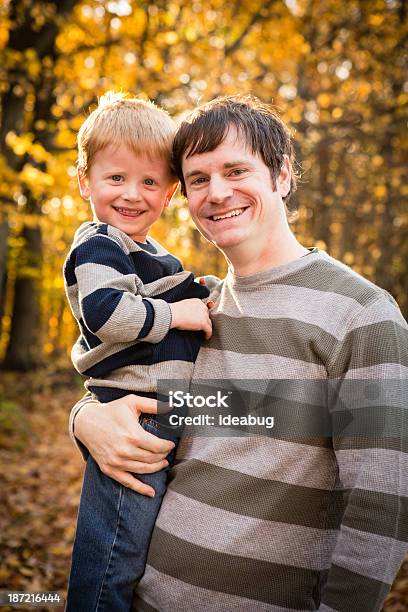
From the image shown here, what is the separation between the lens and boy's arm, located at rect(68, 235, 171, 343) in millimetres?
1880

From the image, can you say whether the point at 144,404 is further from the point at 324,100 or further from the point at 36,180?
the point at 324,100

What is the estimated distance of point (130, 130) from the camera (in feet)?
6.94

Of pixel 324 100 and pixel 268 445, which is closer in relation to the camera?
pixel 268 445

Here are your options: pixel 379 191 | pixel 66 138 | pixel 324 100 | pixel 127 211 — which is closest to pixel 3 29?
pixel 66 138

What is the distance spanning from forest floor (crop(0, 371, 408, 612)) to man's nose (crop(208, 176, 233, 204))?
357 centimetres

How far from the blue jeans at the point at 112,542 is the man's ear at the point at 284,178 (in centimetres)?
91

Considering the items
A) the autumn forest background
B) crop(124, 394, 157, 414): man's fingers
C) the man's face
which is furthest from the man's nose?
the autumn forest background

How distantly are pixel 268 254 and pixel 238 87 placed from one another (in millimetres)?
7255

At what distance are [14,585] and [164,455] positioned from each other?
10.9ft

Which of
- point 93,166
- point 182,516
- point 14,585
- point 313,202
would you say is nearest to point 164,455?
point 182,516

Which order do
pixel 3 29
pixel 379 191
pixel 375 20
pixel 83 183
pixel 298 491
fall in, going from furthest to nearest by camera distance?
pixel 379 191
pixel 375 20
pixel 3 29
pixel 83 183
pixel 298 491

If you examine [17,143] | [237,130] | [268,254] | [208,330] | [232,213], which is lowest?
[208,330]

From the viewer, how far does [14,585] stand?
447 centimetres

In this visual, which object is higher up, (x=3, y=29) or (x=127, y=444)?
(x=3, y=29)
